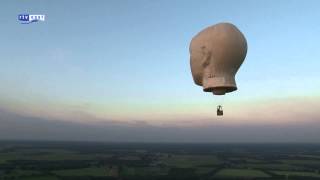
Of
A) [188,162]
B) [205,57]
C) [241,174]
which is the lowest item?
[188,162]

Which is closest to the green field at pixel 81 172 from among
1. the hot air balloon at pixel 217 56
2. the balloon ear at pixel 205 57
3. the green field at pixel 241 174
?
the green field at pixel 241 174

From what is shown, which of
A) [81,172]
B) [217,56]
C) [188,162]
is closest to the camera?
[217,56]

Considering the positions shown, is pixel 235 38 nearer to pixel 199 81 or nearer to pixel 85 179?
pixel 199 81

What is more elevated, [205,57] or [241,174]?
[205,57]

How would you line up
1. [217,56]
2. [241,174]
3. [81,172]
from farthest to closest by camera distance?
[81,172] → [241,174] → [217,56]

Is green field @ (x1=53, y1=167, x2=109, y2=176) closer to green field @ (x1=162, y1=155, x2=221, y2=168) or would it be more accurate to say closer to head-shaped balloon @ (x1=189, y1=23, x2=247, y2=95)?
green field @ (x1=162, y1=155, x2=221, y2=168)

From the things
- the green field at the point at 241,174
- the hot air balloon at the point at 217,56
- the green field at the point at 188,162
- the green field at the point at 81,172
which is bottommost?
the green field at the point at 188,162

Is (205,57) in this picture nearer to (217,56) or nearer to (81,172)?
(217,56)

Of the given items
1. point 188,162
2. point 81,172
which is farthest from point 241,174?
point 81,172

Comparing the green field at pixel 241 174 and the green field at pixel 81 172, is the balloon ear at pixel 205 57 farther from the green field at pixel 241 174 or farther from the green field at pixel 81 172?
the green field at pixel 81 172
